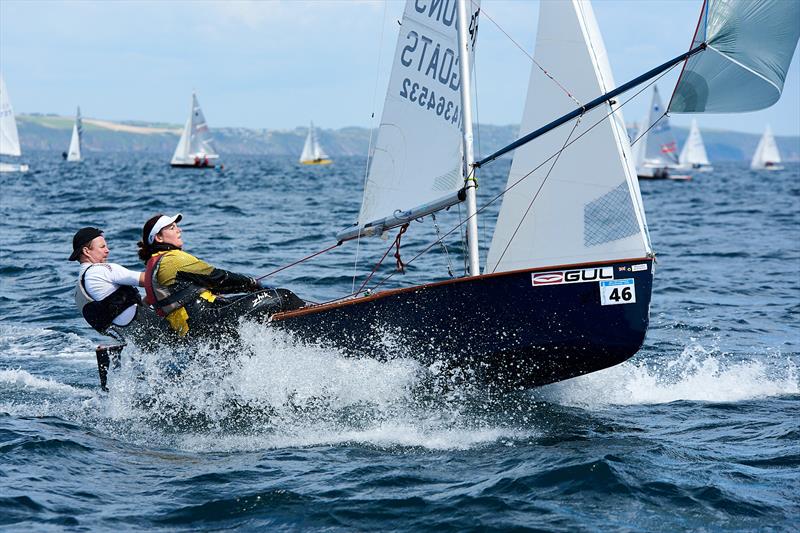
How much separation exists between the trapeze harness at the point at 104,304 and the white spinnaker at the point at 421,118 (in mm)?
2250

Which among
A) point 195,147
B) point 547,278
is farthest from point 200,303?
point 195,147

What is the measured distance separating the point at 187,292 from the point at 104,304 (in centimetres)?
73

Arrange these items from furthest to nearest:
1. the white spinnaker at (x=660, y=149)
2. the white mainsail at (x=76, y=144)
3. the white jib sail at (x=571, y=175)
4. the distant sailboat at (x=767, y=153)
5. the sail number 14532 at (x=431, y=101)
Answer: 1. the distant sailboat at (x=767, y=153)
2. the white mainsail at (x=76, y=144)
3. the white spinnaker at (x=660, y=149)
4. the sail number 14532 at (x=431, y=101)
5. the white jib sail at (x=571, y=175)

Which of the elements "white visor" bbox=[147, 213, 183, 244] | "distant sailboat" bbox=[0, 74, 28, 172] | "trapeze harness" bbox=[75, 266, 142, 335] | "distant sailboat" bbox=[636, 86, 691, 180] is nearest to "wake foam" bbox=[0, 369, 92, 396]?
"trapeze harness" bbox=[75, 266, 142, 335]

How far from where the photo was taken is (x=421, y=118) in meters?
7.99

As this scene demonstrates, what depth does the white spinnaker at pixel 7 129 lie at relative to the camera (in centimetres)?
4453

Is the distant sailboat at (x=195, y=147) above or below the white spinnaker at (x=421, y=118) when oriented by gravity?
above

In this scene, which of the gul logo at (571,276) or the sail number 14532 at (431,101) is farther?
the sail number 14532 at (431,101)

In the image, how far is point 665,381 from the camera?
820cm

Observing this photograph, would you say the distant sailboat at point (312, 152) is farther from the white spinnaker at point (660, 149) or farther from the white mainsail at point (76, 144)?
the white spinnaker at point (660, 149)

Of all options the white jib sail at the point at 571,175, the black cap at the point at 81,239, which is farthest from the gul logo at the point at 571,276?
the black cap at the point at 81,239

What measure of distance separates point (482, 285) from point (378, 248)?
12.0 metres

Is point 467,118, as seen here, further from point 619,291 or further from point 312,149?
point 312,149

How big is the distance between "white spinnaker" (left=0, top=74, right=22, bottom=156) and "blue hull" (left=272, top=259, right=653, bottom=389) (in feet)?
137
